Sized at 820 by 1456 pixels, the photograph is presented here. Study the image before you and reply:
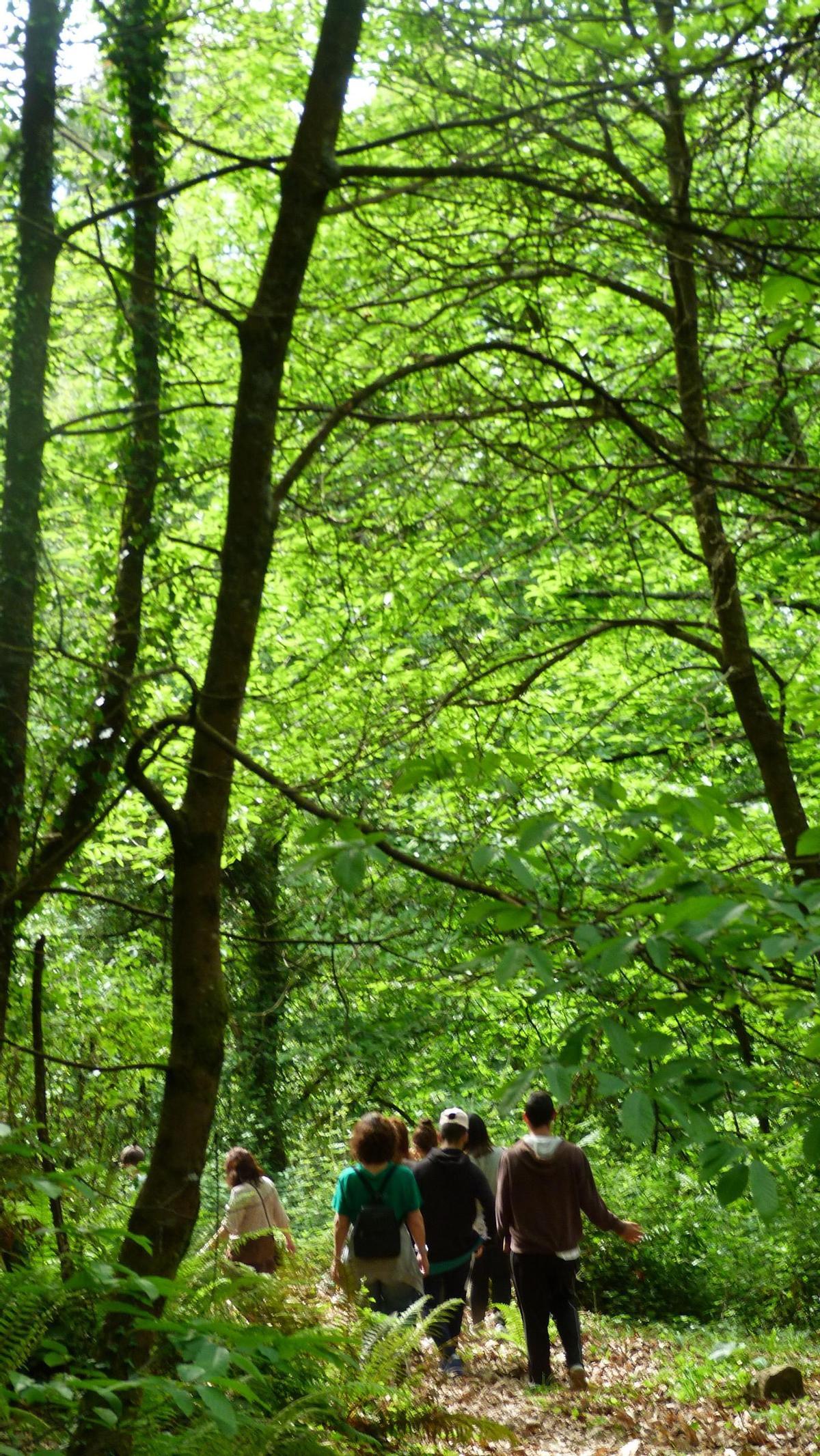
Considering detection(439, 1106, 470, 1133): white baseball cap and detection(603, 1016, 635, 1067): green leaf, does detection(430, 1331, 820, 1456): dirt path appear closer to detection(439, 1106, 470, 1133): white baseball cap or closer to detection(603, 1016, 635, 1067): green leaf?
detection(439, 1106, 470, 1133): white baseball cap

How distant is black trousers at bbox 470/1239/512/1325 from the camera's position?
33.4 feet

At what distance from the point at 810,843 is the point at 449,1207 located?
619 centimetres

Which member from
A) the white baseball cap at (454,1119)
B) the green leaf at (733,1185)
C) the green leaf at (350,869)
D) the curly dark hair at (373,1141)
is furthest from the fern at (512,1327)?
the green leaf at (350,869)

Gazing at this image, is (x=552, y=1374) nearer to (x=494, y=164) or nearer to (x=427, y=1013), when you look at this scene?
(x=427, y=1013)

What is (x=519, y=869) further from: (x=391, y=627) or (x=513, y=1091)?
(x=391, y=627)

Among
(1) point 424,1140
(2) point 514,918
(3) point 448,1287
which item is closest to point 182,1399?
(2) point 514,918

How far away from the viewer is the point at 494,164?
15.0 feet

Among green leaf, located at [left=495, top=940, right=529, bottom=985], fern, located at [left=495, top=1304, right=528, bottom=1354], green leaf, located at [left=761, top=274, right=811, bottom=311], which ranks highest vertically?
green leaf, located at [left=761, top=274, right=811, bottom=311]

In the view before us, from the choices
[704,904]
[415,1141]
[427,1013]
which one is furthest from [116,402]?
[427,1013]

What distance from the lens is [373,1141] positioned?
718cm

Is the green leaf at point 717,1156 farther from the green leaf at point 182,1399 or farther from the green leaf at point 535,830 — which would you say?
the green leaf at point 182,1399

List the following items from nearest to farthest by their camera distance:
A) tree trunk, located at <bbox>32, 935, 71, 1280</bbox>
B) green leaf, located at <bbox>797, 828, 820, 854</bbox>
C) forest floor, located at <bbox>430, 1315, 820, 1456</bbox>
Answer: green leaf, located at <bbox>797, 828, 820, 854</bbox> → tree trunk, located at <bbox>32, 935, 71, 1280</bbox> → forest floor, located at <bbox>430, 1315, 820, 1456</bbox>

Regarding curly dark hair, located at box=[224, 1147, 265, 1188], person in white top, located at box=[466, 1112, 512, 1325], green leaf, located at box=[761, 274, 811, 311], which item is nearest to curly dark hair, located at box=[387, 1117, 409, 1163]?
curly dark hair, located at box=[224, 1147, 265, 1188]

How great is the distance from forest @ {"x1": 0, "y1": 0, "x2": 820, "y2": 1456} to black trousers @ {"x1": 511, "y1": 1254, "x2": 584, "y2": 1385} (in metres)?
0.35
